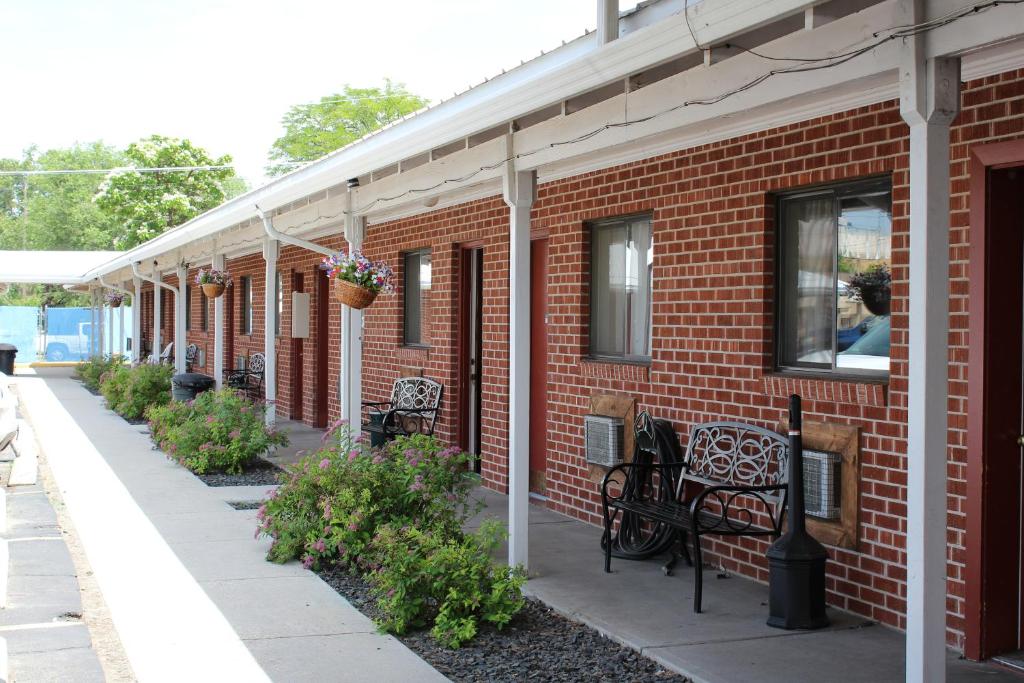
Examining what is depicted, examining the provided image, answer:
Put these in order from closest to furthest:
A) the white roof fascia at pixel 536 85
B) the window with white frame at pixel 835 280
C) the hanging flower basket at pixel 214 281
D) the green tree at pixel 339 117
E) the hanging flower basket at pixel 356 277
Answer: the white roof fascia at pixel 536 85 → the window with white frame at pixel 835 280 → the hanging flower basket at pixel 356 277 → the hanging flower basket at pixel 214 281 → the green tree at pixel 339 117

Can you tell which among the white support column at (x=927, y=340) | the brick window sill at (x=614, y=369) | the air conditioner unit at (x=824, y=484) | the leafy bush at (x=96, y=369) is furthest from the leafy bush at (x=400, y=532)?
the leafy bush at (x=96, y=369)

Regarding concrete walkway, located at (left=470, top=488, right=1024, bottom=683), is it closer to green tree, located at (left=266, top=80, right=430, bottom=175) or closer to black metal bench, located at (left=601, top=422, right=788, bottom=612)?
black metal bench, located at (left=601, top=422, right=788, bottom=612)

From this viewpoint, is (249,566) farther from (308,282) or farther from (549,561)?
(308,282)

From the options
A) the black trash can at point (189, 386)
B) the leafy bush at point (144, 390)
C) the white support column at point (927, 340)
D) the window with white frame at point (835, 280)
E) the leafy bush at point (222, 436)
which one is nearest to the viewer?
the white support column at point (927, 340)

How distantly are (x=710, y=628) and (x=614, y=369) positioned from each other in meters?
2.83

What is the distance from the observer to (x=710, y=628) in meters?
5.69

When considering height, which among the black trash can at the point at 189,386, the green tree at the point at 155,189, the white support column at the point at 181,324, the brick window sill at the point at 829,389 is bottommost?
the black trash can at the point at 189,386

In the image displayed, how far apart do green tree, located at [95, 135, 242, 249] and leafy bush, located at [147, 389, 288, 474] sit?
117 ft

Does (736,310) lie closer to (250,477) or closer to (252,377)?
(250,477)

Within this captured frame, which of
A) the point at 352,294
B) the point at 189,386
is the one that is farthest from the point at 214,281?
the point at 352,294

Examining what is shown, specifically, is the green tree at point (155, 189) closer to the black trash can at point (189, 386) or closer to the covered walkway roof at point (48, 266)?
the covered walkway roof at point (48, 266)

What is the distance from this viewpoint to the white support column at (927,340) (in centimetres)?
381

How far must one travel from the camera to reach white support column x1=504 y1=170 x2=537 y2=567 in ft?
21.6

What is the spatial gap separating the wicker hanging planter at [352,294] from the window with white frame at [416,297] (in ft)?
8.93
